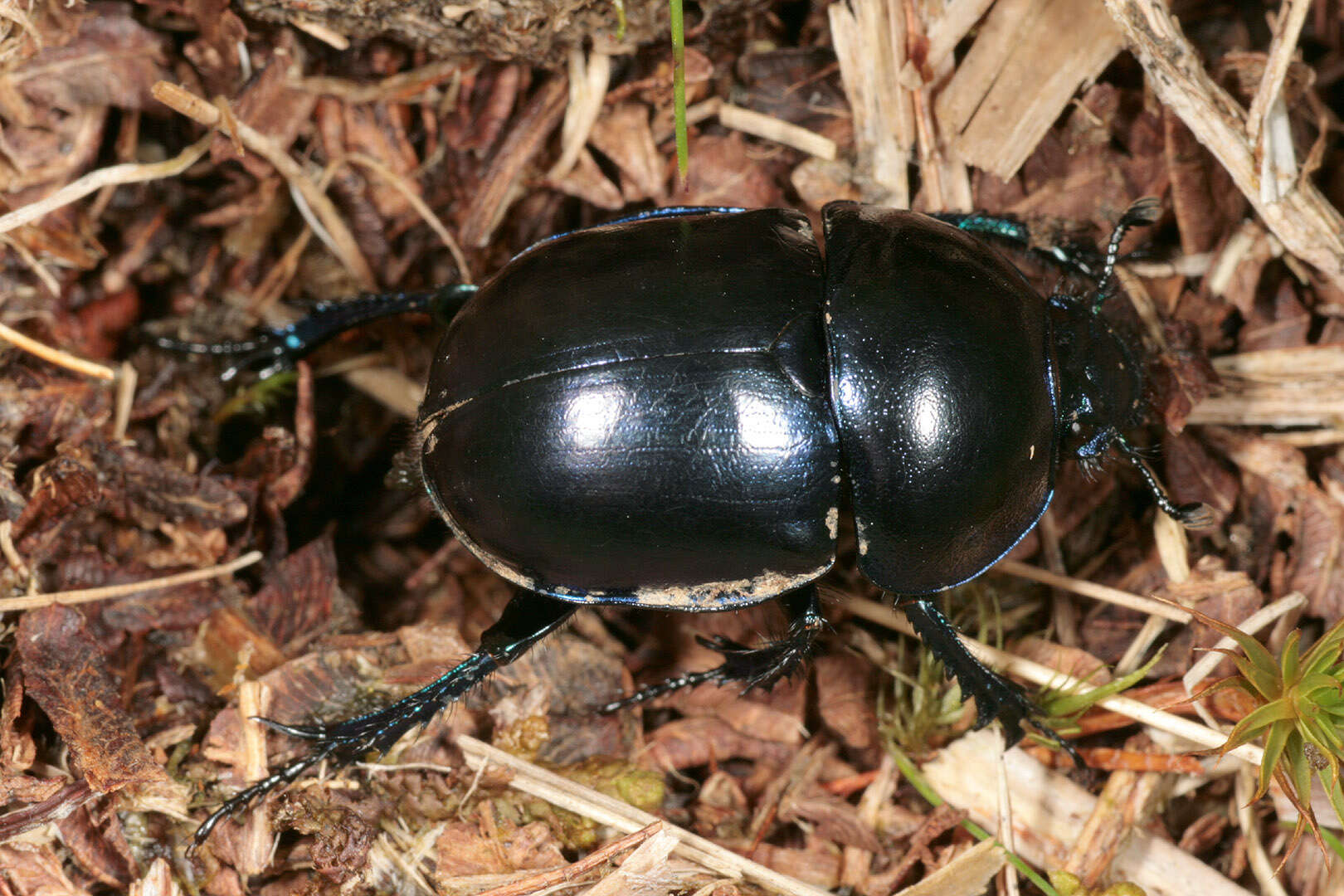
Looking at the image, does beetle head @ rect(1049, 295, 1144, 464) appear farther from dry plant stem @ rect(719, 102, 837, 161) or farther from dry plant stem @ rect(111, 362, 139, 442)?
dry plant stem @ rect(111, 362, 139, 442)

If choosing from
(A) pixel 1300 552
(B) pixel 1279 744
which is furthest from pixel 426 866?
(A) pixel 1300 552

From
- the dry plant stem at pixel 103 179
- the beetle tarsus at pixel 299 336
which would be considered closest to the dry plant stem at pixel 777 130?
the beetle tarsus at pixel 299 336

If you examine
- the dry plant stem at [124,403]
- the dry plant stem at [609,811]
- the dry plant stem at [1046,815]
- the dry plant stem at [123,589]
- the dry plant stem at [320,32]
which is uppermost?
the dry plant stem at [320,32]

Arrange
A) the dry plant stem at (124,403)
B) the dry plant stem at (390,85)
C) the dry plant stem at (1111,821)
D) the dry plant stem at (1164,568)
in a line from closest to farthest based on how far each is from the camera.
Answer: the dry plant stem at (1111,821) → the dry plant stem at (1164,568) → the dry plant stem at (124,403) → the dry plant stem at (390,85)

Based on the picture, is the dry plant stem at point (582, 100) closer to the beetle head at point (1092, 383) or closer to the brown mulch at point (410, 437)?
the brown mulch at point (410, 437)

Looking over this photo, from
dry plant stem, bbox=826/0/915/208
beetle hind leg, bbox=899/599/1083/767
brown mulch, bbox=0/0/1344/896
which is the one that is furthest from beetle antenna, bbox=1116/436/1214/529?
dry plant stem, bbox=826/0/915/208

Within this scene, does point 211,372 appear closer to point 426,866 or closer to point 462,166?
point 462,166

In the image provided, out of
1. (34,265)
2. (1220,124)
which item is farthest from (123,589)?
(1220,124)

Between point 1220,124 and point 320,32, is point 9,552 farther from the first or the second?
point 1220,124
